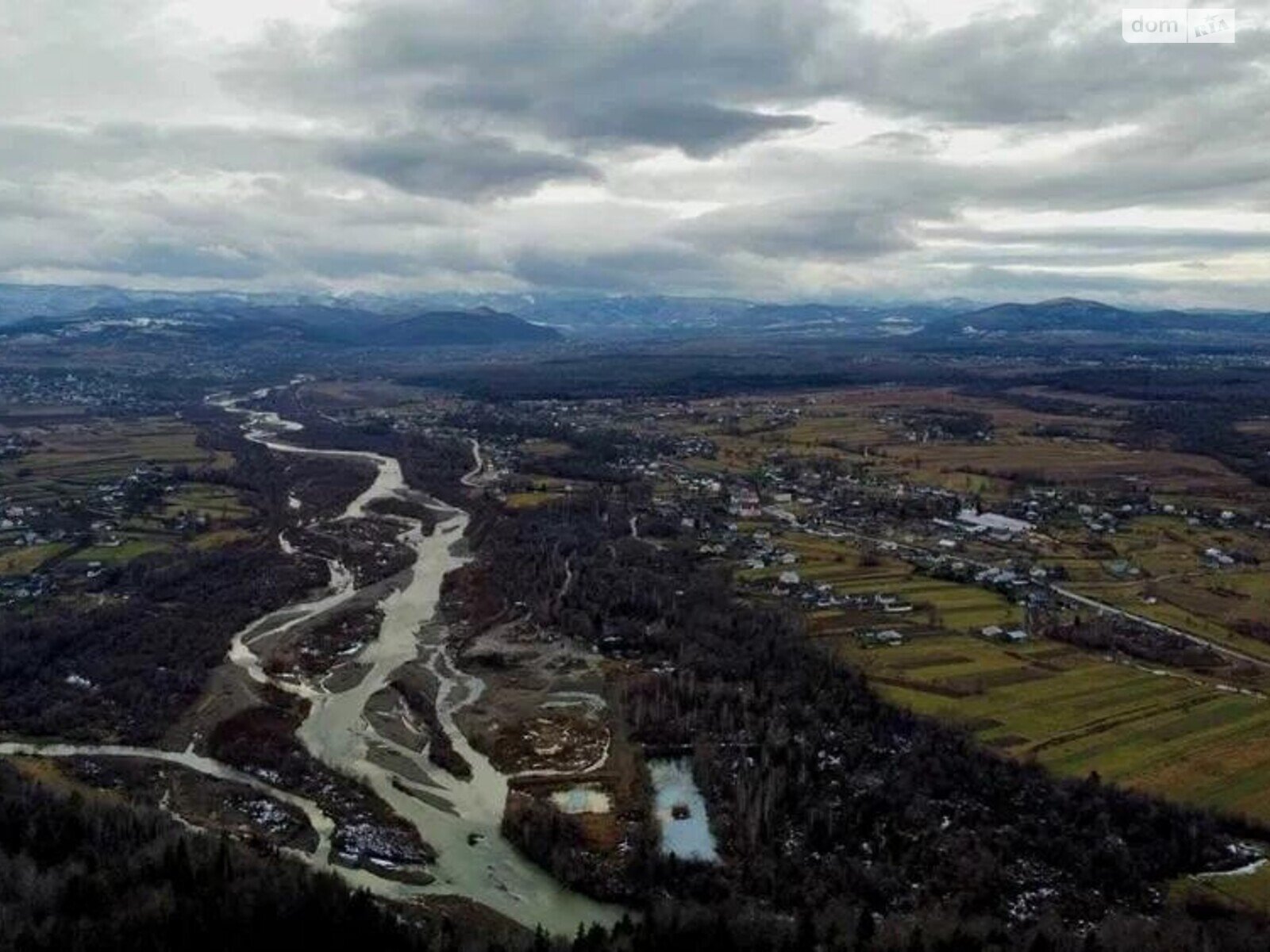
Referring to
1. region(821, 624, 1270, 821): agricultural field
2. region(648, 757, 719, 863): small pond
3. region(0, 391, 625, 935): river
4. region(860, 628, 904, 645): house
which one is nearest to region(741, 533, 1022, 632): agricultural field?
region(860, 628, 904, 645): house

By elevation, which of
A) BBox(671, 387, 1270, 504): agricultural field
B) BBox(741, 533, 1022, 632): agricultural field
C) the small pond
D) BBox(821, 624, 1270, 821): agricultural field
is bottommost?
the small pond

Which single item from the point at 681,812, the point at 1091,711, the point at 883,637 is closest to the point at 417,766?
the point at 681,812

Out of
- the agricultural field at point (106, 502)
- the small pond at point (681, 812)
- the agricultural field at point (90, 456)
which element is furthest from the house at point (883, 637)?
→ the agricultural field at point (90, 456)

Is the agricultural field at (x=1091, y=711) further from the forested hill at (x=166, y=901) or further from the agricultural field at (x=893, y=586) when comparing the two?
the forested hill at (x=166, y=901)

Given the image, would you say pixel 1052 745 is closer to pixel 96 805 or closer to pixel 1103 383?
pixel 96 805

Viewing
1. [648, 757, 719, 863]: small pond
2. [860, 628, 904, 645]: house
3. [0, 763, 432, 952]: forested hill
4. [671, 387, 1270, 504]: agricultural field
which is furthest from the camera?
[671, 387, 1270, 504]: agricultural field

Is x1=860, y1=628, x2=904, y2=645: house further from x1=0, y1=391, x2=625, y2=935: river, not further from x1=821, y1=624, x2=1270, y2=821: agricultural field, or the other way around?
x1=0, y1=391, x2=625, y2=935: river

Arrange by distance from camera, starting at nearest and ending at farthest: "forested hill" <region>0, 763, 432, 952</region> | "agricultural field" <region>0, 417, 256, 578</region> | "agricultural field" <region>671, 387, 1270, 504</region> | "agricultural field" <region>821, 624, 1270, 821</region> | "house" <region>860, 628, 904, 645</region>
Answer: "forested hill" <region>0, 763, 432, 952</region> → "agricultural field" <region>821, 624, 1270, 821</region> → "house" <region>860, 628, 904, 645</region> → "agricultural field" <region>0, 417, 256, 578</region> → "agricultural field" <region>671, 387, 1270, 504</region>

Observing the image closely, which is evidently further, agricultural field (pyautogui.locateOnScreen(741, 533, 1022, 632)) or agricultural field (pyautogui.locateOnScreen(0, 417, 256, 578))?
agricultural field (pyautogui.locateOnScreen(0, 417, 256, 578))
